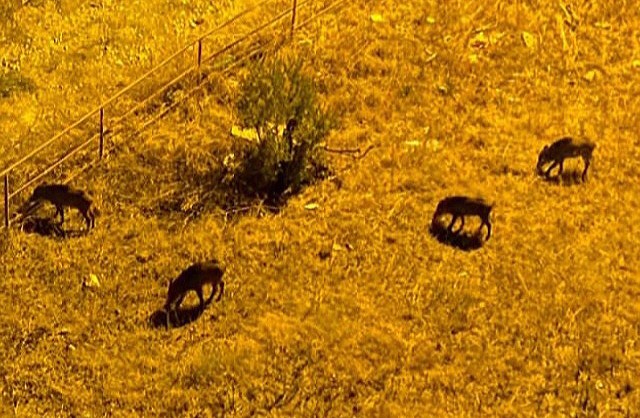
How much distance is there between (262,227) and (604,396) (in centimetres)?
495

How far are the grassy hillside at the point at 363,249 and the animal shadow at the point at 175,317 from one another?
0.09m

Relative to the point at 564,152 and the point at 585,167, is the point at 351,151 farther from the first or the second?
the point at 585,167

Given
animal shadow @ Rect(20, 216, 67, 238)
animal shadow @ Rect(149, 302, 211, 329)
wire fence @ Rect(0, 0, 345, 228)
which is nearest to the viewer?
animal shadow @ Rect(149, 302, 211, 329)

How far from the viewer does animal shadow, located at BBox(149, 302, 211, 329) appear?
13.6 m

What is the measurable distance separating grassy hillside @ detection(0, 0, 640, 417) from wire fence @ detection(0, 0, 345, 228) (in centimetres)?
27

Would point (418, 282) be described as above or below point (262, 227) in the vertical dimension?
below

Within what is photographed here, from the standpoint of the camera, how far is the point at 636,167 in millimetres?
16969

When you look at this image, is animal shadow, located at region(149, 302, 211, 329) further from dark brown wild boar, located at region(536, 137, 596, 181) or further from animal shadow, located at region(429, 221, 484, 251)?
dark brown wild boar, located at region(536, 137, 596, 181)

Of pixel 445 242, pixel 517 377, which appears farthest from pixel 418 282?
pixel 517 377

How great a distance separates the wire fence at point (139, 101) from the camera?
16062mm

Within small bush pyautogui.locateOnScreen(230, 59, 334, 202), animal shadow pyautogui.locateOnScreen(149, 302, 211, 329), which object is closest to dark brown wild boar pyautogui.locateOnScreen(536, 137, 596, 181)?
small bush pyautogui.locateOnScreen(230, 59, 334, 202)

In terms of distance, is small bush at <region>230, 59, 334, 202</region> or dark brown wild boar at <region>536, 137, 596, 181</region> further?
dark brown wild boar at <region>536, 137, 596, 181</region>

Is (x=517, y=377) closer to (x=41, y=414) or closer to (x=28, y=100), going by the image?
(x=41, y=414)

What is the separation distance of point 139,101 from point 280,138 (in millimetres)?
2789
